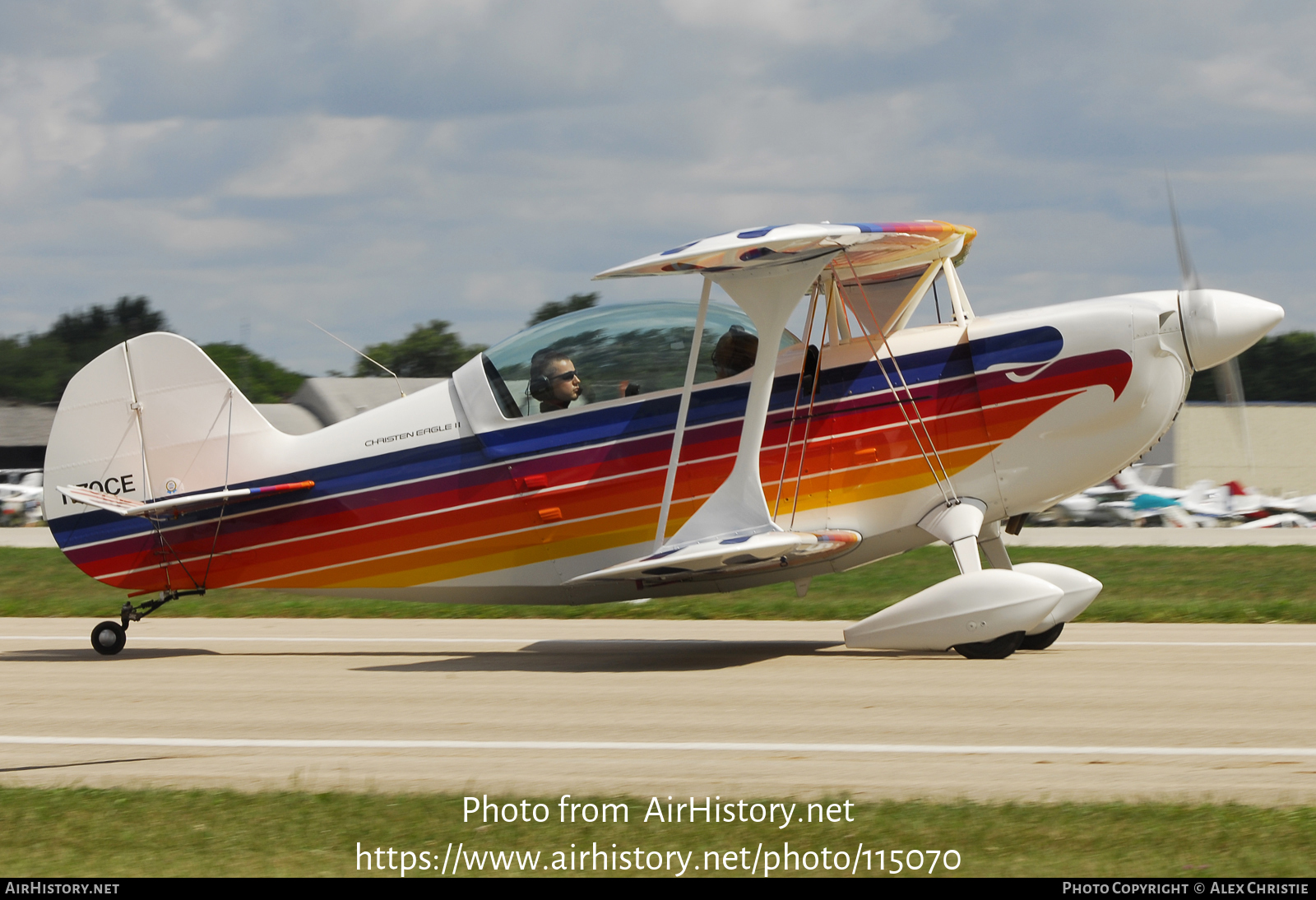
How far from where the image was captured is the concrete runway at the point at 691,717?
5395 mm

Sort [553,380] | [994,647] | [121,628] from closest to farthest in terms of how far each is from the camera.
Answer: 1. [994,647]
2. [553,380]
3. [121,628]

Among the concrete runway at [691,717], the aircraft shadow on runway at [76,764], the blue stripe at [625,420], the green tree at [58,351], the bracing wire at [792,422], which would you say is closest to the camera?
the concrete runway at [691,717]

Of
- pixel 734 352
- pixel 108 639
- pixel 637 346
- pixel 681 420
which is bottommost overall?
pixel 108 639

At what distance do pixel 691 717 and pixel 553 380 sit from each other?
10.8 ft

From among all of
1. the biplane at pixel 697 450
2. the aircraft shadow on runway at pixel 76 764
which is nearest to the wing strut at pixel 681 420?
the biplane at pixel 697 450

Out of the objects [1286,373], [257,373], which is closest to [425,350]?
[257,373]

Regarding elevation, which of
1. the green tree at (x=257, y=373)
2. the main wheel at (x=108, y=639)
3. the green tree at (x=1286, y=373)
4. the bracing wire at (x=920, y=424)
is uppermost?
the green tree at (x=257, y=373)

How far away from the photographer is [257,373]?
84875 millimetres

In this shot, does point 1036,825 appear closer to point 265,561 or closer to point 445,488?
point 445,488

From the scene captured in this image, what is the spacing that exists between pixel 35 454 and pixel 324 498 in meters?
60.2

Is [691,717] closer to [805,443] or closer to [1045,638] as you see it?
[805,443]

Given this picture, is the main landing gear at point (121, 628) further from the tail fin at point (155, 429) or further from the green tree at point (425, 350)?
the green tree at point (425, 350)

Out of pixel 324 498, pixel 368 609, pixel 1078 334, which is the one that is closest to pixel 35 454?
pixel 368 609

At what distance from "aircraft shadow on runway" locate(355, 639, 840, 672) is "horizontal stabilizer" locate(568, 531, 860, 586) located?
2.22 feet
